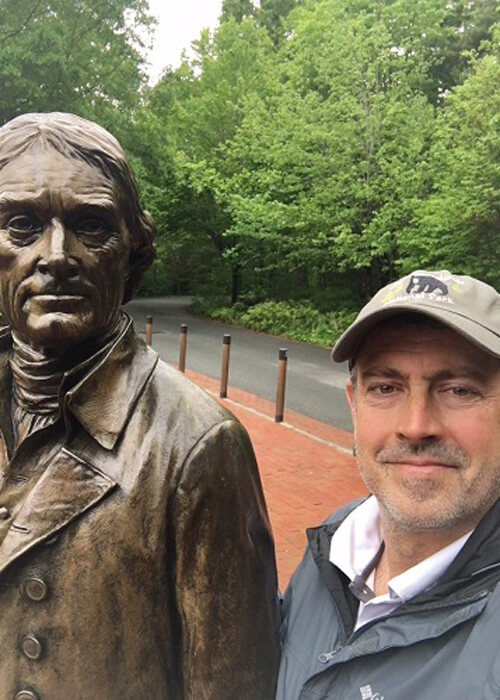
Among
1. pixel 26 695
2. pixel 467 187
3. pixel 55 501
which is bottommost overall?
pixel 26 695

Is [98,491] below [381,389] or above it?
below

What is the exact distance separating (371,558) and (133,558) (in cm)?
64

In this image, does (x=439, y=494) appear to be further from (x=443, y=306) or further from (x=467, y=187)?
(x=467, y=187)

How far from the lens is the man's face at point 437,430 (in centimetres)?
128

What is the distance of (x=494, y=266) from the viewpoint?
43.5 feet

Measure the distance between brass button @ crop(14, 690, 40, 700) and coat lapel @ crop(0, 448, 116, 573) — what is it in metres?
0.26

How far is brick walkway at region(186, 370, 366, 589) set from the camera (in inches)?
194

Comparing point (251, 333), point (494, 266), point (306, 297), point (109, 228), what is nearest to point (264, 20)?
point (306, 297)

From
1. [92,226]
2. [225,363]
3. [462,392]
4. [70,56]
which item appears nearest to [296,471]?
[225,363]

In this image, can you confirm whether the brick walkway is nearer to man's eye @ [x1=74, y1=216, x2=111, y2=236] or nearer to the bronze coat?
the bronze coat

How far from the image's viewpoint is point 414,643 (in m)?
1.21

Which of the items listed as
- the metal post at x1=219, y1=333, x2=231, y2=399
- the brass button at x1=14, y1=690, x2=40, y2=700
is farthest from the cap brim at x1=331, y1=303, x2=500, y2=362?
the metal post at x1=219, y1=333, x2=231, y2=399

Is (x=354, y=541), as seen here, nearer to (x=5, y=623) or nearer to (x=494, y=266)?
(x=5, y=623)

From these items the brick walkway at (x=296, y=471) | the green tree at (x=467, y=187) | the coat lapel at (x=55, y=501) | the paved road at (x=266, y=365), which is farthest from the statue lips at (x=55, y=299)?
the green tree at (x=467, y=187)
